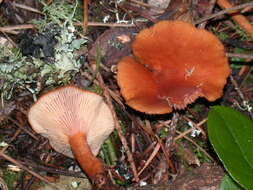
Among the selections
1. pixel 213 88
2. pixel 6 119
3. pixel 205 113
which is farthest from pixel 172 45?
pixel 6 119

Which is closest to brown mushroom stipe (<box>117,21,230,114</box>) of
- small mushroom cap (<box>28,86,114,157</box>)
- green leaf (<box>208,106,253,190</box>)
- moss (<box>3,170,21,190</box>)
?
small mushroom cap (<box>28,86,114,157</box>)

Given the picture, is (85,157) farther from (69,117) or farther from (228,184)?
(228,184)

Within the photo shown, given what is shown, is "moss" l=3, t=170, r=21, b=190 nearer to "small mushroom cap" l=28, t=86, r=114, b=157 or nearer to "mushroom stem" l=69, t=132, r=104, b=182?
"small mushroom cap" l=28, t=86, r=114, b=157

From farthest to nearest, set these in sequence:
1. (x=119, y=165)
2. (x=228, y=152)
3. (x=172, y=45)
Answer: (x=119, y=165), (x=172, y=45), (x=228, y=152)

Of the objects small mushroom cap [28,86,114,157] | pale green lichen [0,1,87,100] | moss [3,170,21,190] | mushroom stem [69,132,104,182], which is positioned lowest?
moss [3,170,21,190]

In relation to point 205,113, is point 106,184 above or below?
below

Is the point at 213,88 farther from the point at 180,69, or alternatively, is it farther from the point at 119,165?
the point at 119,165

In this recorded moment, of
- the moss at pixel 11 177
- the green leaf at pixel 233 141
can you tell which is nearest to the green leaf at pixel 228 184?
the green leaf at pixel 233 141

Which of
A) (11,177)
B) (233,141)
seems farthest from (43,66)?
(233,141)
